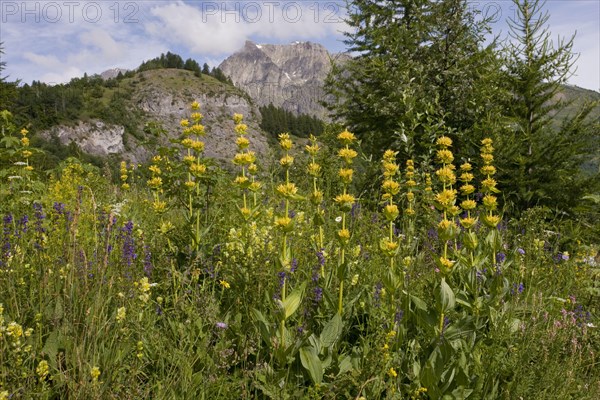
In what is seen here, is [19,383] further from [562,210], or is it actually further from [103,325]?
[562,210]

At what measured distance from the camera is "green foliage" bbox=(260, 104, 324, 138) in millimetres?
144650

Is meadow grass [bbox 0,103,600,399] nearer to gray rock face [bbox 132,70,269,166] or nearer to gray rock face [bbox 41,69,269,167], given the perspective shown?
gray rock face [bbox 41,69,269,167]

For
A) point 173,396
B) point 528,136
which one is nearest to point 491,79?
point 528,136

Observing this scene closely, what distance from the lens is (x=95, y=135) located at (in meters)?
125

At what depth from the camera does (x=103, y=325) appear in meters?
1.97

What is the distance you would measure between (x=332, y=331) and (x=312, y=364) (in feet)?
0.70

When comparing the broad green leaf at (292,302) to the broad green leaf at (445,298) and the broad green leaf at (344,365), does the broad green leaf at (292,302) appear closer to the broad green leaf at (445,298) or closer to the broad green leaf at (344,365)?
the broad green leaf at (344,365)

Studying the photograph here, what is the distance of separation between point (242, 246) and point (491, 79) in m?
5.66

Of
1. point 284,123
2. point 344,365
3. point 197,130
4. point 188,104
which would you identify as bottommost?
point 344,365

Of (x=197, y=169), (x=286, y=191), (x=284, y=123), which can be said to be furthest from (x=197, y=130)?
(x=284, y=123)

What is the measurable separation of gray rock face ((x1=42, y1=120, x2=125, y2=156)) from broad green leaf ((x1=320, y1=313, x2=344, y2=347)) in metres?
126

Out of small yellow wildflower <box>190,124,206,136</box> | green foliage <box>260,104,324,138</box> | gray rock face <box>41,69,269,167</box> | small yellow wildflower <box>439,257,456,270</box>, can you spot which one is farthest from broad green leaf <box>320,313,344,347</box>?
green foliage <box>260,104,324,138</box>

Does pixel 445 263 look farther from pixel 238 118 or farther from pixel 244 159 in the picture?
pixel 238 118

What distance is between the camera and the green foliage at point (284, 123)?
145m
